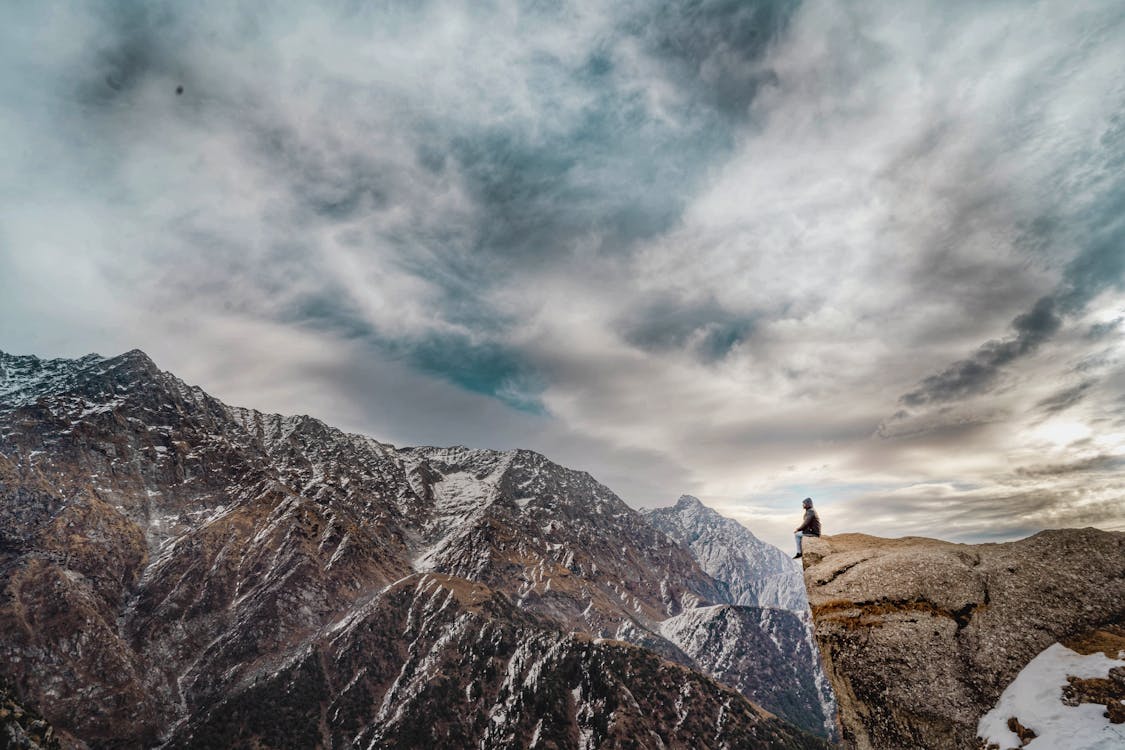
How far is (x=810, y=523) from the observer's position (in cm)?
2073

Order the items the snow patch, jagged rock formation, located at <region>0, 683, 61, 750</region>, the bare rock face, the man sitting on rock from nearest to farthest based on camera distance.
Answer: the snow patch, the bare rock face, the man sitting on rock, jagged rock formation, located at <region>0, 683, 61, 750</region>

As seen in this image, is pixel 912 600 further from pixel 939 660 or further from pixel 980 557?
pixel 980 557

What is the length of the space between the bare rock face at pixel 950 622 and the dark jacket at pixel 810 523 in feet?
15.2

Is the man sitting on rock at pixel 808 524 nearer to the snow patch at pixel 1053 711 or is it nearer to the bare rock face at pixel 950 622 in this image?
the bare rock face at pixel 950 622

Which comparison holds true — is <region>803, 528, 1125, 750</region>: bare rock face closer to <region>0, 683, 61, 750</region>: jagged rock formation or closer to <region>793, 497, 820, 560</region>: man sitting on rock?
<region>793, 497, 820, 560</region>: man sitting on rock

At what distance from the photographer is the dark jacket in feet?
67.6

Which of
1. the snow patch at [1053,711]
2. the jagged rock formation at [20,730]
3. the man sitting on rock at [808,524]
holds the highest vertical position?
the man sitting on rock at [808,524]

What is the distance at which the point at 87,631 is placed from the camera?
19375 centimetres

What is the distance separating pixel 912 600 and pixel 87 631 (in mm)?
284032

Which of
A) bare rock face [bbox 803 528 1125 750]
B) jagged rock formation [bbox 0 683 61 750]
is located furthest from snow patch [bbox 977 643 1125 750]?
jagged rock formation [bbox 0 683 61 750]

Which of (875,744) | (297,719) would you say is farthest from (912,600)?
(297,719)

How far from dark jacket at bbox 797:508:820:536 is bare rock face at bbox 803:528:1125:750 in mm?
4634

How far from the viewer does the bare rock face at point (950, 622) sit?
38.0 feet

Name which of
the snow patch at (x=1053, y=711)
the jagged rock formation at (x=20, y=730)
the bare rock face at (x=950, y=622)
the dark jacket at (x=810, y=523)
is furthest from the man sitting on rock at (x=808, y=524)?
the jagged rock formation at (x=20, y=730)
